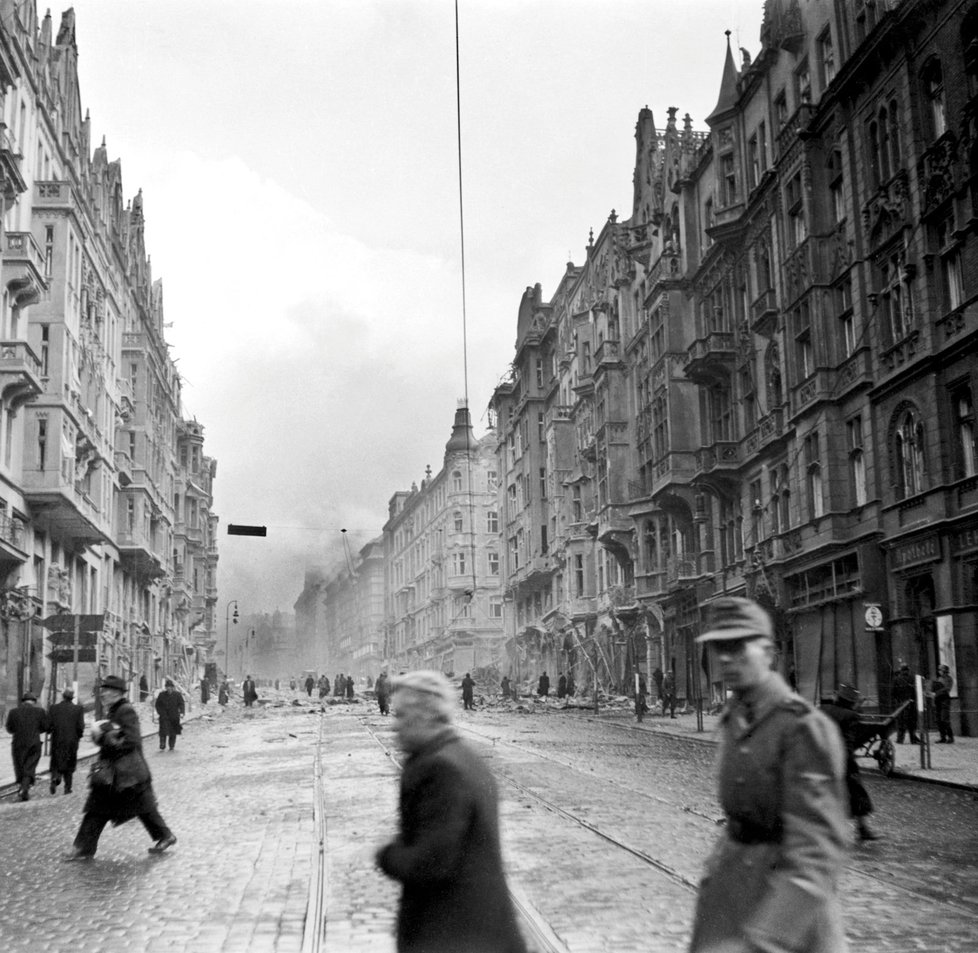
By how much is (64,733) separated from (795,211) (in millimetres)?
25526

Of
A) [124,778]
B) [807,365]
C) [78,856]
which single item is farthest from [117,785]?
[807,365]

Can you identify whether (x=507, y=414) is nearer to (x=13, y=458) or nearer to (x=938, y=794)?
(x=13, y=458)

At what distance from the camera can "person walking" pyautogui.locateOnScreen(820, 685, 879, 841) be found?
1209 centimetres

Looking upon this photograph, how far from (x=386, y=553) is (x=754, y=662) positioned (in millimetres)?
141541

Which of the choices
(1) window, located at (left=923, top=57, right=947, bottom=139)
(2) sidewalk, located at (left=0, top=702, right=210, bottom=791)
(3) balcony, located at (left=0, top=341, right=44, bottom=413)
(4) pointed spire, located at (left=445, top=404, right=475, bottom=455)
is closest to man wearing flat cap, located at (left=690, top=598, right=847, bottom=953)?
(2) sidewalk, located at (left=0, top=702, right=210, bottom=791)

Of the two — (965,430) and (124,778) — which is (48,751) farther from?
(965,430)

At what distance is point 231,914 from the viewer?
355 inches

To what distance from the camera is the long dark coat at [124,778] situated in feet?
38.1

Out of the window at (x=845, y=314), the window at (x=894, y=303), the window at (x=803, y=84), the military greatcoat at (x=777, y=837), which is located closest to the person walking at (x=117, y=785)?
the military greatcoat at (x=777, y=837)

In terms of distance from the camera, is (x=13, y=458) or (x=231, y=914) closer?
(x=231, y=914)

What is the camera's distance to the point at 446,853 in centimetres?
431

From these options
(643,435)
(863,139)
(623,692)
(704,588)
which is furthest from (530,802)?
(623,692)

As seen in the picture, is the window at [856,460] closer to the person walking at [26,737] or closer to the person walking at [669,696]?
the person walking at [669,696]

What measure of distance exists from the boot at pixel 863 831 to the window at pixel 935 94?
66.9ft
